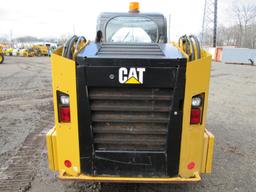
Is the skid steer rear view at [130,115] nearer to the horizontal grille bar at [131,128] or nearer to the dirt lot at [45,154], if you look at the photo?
the horizontal grille bar at [131,128]

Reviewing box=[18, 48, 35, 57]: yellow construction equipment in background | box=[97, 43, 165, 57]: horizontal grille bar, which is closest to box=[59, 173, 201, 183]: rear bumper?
box=[97, 43, 165, 57]: horizontal grille bar

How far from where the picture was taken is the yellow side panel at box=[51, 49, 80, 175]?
2.56m

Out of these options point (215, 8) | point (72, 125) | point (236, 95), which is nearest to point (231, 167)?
point (72, 125)

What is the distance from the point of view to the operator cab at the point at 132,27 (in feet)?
14.7

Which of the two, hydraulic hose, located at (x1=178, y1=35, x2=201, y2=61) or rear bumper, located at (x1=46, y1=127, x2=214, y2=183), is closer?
rear bumper, located at (x1=46, y1=127, x2=214, y2=183)

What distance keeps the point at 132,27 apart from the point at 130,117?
2310mm

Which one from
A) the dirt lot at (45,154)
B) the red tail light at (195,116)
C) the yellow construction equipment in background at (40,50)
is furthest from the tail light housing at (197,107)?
the yellow construction equipment in background at (40,50)

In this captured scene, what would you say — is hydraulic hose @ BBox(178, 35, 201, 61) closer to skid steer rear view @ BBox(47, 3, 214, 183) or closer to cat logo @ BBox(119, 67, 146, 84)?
skid steer rear view @ BBox(47, 3, 214, 183)

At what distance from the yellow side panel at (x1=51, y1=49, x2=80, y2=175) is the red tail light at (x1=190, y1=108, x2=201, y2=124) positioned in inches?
49.0

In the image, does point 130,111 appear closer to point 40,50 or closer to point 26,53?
point 26,53

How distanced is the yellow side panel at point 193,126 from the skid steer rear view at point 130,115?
0.4 inches

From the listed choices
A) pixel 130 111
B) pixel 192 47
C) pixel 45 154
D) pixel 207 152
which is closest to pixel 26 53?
pixel 45 154

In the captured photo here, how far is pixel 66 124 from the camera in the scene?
108 inches

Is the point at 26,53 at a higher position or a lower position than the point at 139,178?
lower
